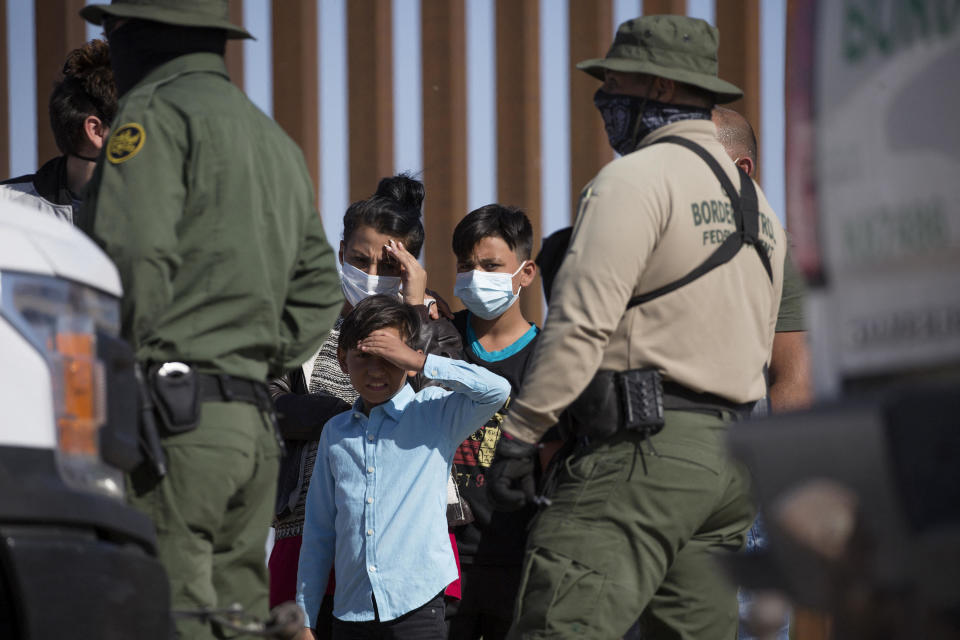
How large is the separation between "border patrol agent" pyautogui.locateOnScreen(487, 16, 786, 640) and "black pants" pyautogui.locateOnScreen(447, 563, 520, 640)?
85 centimetres

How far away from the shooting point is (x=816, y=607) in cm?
124

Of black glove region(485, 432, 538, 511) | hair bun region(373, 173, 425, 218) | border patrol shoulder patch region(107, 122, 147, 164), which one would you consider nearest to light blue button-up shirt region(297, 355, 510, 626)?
black glove region(485, 432, 538, 511)

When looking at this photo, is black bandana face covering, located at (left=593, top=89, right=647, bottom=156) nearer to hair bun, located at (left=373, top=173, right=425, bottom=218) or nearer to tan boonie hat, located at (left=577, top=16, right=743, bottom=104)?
tan boonie hat, located at (left=577, top=16, right=743, bottom=104)

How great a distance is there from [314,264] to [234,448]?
537 millimetres

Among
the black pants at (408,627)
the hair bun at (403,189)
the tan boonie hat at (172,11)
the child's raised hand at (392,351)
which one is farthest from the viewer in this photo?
the hair bun at (403,189)

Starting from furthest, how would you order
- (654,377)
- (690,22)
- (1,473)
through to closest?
(690,22), (654,377), (1,473)

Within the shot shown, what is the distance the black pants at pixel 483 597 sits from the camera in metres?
3.55

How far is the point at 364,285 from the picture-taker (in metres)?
4.11

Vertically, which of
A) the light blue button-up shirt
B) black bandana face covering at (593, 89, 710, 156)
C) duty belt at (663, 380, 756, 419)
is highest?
black bandana face covering at (593, 89, 710, 156)

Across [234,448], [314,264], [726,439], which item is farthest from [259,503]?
[726,439]

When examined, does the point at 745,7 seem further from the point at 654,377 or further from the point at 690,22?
the point at 654,377

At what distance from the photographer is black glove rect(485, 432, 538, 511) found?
2639mm

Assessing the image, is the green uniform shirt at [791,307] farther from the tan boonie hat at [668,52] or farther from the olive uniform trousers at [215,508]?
the olive uniform trousers at [215,508]

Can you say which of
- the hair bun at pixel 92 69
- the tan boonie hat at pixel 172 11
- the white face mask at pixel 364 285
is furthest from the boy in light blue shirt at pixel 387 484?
the tan boonie hat at pixel 172 11
